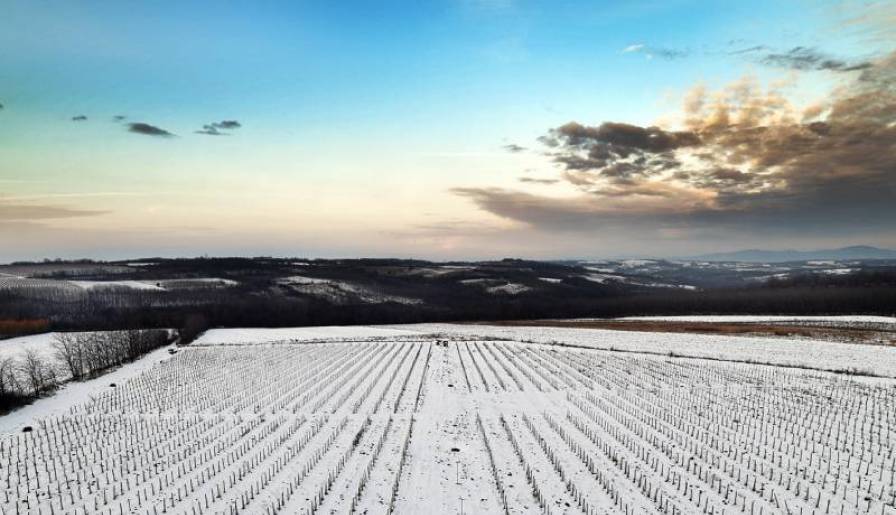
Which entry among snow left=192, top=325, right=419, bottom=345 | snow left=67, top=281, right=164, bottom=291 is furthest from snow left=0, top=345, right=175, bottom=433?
snow left=67, top=281, right=164, bottom=291

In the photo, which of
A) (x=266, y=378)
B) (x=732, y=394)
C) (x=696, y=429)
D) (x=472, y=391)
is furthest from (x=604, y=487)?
(x=266, y=378)

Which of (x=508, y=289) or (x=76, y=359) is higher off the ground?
(x=508, y=289)

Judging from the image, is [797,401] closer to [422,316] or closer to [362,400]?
[362,400]

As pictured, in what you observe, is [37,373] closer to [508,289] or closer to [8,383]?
[8,383]

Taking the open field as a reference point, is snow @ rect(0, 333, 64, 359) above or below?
below

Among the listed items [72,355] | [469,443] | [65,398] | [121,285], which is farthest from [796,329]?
[121,285]

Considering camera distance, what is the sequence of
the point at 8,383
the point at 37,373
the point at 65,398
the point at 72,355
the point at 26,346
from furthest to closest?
the point at 26,346, the point at 72,355, the point at 37,373, the point at 8,383, the point at 65,398

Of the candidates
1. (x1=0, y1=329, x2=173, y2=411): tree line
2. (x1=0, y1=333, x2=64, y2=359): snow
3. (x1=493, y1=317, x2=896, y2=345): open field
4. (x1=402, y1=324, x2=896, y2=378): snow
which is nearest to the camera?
(x1=402, y1=324, x2=896, y2=378): snow

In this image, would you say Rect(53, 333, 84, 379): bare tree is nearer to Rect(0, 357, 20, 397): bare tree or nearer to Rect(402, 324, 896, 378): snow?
Rect(0, 357, 20, 397): bare tree
